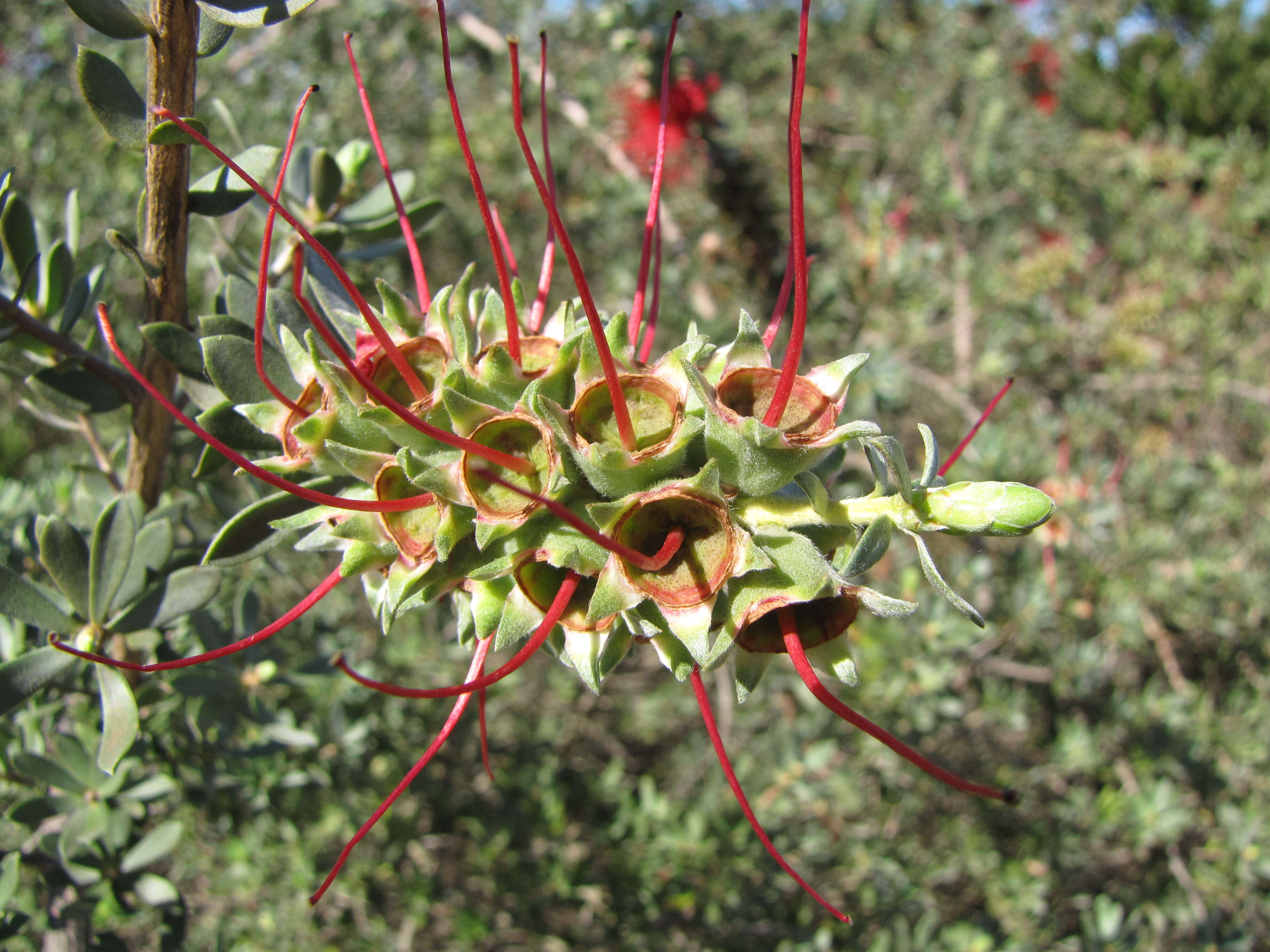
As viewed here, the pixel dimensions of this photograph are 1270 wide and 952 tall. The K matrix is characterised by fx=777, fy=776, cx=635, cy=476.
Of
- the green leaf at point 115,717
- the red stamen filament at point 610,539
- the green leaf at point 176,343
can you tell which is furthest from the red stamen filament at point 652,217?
the green leaf at point 115,717

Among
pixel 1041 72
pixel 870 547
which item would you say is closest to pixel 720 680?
pixel 870 547

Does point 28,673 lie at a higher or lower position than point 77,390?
lower

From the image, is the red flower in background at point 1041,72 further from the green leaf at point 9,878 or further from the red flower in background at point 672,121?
the green leaf at point 9,878

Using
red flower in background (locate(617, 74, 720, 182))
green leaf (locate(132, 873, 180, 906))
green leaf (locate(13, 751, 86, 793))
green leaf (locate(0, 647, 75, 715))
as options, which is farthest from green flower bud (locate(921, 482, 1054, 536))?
red flower in background (locate(617, 74, 720, 182))

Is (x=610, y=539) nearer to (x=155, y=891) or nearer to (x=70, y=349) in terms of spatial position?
(x=70, y=349)

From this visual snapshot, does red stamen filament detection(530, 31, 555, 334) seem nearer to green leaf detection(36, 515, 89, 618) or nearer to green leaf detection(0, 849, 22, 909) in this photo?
green leaf detection(36, 515, 89, 618)

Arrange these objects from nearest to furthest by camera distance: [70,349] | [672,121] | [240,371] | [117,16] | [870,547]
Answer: [870,547] < [117,16] < [240,371] < [70,349] < [672,121]
